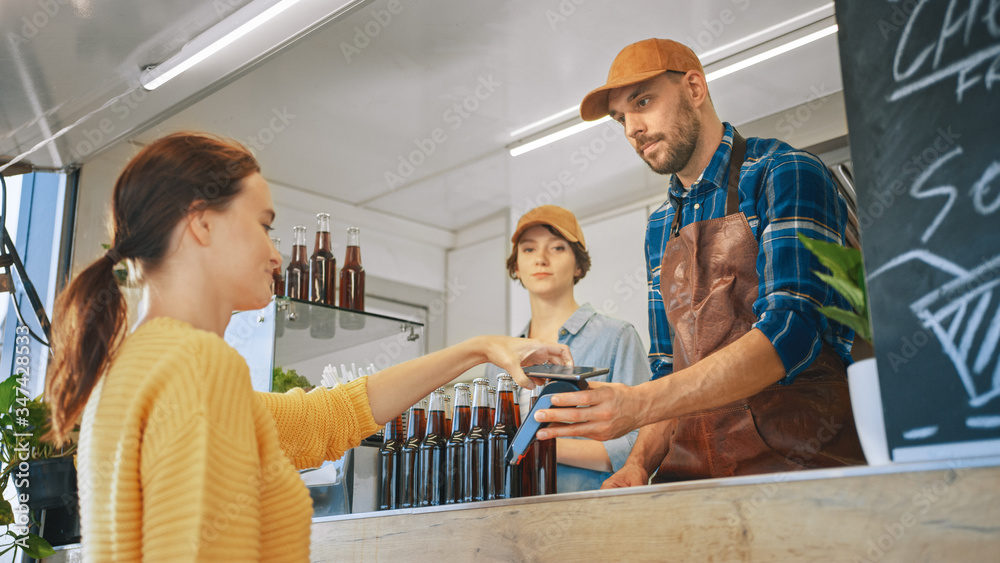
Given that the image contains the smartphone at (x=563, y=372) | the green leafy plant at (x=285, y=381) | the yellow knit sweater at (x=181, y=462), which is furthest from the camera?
the green leafy plant at (x=285, y=381)

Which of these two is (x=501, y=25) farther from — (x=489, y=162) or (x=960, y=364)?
(x=960, y=364)

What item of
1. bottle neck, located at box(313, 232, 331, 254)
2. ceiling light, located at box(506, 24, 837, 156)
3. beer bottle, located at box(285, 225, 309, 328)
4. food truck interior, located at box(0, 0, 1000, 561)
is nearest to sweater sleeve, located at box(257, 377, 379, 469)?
food truck interior, located at box(0, 0, 1000, 561)

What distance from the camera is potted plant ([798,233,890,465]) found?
34.9 inches

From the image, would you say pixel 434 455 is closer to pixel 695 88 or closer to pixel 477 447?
pixel 477 447

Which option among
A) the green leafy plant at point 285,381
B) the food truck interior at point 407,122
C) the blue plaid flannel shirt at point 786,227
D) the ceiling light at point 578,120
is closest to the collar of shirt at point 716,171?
the blue plaid flannel shirt at point 786,227

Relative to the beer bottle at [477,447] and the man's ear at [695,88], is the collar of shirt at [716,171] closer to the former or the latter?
the man's ear at [695,88]

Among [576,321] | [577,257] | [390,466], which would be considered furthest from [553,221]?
[390,466]

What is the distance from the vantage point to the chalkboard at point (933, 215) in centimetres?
80

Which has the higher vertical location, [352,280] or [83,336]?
[352,280]

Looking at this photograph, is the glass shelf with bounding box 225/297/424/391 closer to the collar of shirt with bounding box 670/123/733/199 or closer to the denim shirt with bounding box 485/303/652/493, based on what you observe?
the denim shirt with bounding box 485/303/652/493

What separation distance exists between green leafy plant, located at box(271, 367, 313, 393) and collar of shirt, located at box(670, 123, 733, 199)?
3.36 ft

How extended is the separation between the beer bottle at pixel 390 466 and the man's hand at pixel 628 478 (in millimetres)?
448

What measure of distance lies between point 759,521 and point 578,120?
9.18 feet

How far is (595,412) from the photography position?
129 cm
